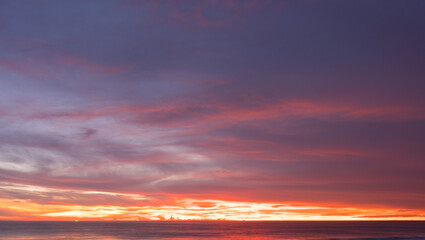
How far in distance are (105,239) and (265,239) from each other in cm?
4749

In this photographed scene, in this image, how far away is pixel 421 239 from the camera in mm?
83562

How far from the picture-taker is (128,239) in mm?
112938

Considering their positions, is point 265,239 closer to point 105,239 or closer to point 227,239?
point 227,239

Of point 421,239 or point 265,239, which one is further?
point 265,239

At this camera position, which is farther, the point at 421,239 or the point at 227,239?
the point at 227,239

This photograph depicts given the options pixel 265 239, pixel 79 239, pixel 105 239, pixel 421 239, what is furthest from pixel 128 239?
pixel 421 239

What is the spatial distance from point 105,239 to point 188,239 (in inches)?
958

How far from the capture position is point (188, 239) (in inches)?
4363

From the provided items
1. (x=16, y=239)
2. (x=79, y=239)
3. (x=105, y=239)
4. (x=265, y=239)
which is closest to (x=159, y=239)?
(x=105, y=239)

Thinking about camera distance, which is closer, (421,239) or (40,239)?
(421,239)

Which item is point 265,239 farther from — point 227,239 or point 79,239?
point 79,239

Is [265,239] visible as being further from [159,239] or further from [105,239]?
[105,239]

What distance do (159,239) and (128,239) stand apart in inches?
373

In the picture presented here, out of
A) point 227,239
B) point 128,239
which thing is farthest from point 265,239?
point 128,239
